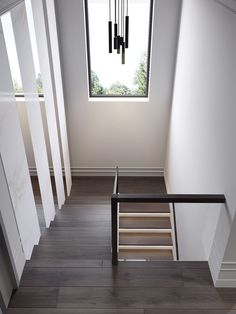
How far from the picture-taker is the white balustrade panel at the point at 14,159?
7.84 feet

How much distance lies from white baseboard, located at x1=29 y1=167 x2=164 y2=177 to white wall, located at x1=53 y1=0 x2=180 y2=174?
0.09m

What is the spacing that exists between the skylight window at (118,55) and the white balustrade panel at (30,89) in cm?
170

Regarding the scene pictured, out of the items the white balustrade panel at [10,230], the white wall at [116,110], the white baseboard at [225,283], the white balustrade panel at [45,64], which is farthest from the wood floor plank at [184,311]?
the white wall at [116,110]

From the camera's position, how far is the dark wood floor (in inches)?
94.7

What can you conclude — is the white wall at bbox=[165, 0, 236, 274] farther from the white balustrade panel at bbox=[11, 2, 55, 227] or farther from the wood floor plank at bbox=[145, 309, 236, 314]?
the white balustrade panel at bbox=[11, 2, 55, 227]

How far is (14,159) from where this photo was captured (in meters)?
2.63

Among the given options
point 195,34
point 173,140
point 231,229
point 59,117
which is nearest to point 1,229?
point 231,229

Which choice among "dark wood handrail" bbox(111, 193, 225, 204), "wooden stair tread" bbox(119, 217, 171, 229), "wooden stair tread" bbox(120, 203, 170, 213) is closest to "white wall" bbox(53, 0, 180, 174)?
"wooden stair tread" bbox(120, 203, 170, 213)

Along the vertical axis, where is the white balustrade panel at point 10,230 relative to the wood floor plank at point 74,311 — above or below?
above

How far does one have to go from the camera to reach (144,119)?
16.8 ft

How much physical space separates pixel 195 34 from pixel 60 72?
2011 mm

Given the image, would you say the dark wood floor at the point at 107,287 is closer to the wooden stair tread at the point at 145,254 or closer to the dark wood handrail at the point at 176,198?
the dark wood handrail at the point at 176,198

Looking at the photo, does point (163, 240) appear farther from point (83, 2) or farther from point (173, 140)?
point (83, 2)

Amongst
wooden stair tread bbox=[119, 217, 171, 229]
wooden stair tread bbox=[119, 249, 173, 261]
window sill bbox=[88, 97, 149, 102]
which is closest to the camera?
wooden stair tread bbox=[119, 249, 173, 261]
